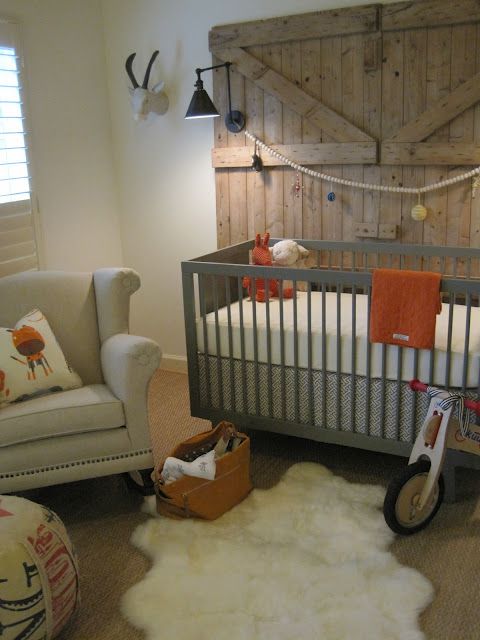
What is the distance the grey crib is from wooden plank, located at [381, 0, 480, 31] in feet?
3.44

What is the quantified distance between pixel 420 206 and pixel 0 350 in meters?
2.10

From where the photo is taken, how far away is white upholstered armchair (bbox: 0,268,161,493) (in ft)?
8.78

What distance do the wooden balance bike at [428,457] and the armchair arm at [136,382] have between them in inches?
38.3

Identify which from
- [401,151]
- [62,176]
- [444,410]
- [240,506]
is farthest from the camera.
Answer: [62,176]

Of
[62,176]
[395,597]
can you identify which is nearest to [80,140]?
[62,176]

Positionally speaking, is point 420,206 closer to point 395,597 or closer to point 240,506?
point 240,506

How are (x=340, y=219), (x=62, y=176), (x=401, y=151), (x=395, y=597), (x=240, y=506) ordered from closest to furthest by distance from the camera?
(x=395, y=597), (x=240, y=506), (x=401, y=151), (x=340, y=219), (x=62, y=176)

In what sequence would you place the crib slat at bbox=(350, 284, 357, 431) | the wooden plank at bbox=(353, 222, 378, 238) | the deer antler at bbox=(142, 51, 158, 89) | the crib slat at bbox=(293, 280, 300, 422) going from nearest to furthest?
the crib slat at bbox=(350, 284, 357, 431) → the crib slat at bbox=(293, 280, 300, 422) → the wooden plank at bbox=(353, 222, 378, 238) → the deer antler at bbox=(142, 51, 158, 89)

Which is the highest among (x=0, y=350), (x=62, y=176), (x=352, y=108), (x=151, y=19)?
(x=151, y=19)

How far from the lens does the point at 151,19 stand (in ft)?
A: 13.5

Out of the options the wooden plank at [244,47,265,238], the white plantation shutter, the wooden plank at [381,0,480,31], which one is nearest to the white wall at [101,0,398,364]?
the wooden plank at [244,47,265,238]

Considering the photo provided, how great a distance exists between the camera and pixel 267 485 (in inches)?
118

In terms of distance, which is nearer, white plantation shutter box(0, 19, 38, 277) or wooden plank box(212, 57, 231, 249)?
white plantation shutter box(0, 19, 38, 277)

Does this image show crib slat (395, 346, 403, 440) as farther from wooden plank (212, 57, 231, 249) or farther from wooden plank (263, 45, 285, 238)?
wooden plank (212, 57, 231, 249)
